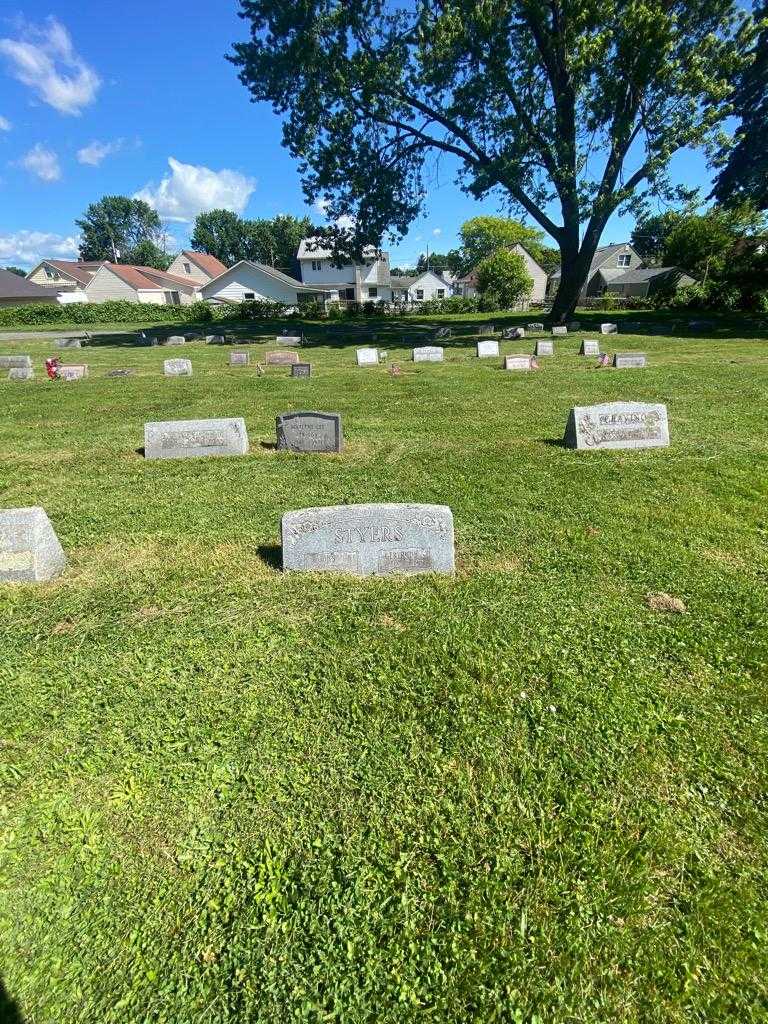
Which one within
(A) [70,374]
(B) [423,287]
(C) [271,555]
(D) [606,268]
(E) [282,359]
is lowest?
(C) [271,555]

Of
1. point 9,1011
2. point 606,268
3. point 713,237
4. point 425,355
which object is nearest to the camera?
point 9,1011

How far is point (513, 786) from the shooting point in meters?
2.62

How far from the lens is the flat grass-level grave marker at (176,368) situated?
1653 centimetres

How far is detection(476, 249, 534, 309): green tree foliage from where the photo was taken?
153 feet

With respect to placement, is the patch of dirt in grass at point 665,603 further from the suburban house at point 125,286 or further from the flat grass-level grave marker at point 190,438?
the suburban house at point 125,286

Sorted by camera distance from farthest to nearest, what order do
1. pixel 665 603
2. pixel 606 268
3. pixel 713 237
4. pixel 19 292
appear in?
pixel 606 268 < pixel 19 292 < pixel 713 237 < pixel 665 603

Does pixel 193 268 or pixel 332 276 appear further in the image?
pixel 193 268

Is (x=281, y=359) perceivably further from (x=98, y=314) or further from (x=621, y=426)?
(x=98, y=314)

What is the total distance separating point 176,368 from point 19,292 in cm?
4705

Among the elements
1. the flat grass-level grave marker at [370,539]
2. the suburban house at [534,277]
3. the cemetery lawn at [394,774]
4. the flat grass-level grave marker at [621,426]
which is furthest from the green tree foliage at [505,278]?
the flat grass-level grave marker at [370,539]

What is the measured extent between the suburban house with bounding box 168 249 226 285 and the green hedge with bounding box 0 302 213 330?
26.9 m

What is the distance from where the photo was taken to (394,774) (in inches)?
105

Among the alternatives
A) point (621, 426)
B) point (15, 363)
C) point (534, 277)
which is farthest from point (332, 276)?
point (621, 426)

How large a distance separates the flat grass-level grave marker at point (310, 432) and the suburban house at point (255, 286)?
145 feet
